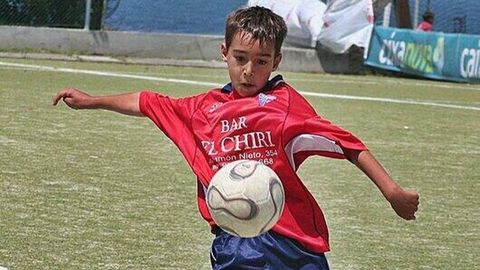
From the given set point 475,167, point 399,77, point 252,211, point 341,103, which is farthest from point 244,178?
point 399,77

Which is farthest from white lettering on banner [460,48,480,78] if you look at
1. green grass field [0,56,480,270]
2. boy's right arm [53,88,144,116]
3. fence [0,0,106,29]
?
boy's right arm [53,88,144,116]

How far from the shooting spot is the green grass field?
571 centimetres

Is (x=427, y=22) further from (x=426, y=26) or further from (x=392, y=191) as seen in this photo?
(x=392, y=191)

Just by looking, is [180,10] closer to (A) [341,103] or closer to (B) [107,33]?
(B) [107,33]

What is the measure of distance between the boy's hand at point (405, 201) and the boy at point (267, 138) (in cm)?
18

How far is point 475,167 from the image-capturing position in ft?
30.2

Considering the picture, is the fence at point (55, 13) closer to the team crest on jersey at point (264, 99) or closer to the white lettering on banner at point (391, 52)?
the white lettering on banner at point (391, 52)

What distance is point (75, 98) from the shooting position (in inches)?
166

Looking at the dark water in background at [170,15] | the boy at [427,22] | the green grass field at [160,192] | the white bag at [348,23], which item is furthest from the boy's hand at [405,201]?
the boy at [427,22]

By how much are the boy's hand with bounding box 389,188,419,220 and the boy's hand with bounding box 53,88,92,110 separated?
3.97 ft

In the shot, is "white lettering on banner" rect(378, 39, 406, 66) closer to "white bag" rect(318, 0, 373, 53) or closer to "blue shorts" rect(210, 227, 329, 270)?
"white bag" rect(318, 0, 373, 53)

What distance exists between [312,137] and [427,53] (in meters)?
18.3

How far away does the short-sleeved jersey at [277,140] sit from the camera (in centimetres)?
379

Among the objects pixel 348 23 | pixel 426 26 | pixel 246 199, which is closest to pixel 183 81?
pixel 348 23
